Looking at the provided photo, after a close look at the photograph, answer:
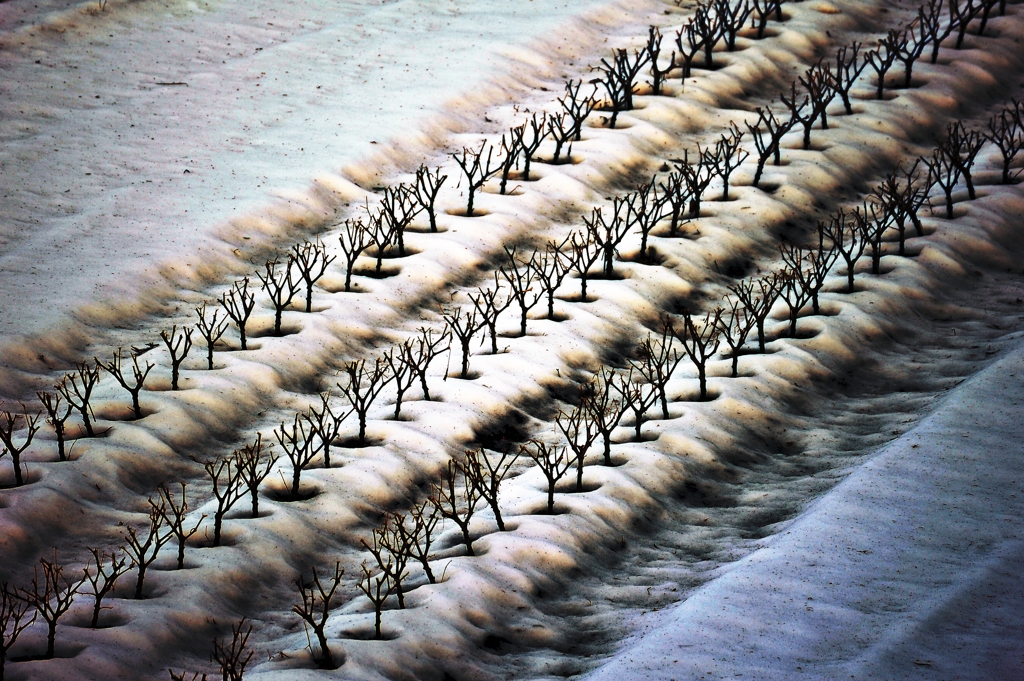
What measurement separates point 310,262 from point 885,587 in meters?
4.46

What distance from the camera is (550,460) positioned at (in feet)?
19.3

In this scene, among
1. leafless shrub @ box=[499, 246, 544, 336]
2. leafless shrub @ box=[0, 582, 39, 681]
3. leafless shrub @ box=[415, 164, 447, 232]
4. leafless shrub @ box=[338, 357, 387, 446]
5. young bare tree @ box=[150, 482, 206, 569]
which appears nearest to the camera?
leafless shrub @ box=[0, 582, 39, 681]

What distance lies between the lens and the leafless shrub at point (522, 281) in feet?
22.5

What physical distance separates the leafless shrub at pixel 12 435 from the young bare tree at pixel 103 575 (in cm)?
60

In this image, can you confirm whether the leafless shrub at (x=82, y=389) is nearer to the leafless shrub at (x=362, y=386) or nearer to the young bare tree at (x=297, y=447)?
the young bare tree at (x=297, y=447)

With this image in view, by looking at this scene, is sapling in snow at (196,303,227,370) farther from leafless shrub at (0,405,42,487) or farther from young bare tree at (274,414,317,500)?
leafless shrub at (0,405,42,487)

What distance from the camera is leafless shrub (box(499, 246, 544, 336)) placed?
22.5 feet

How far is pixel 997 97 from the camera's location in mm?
10422

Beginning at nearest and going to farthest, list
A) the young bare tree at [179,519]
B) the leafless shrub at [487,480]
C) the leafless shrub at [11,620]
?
Result: the leafless shrub at [11,620], the young bare tree at [179,519], the leafless shrub at [487,480]

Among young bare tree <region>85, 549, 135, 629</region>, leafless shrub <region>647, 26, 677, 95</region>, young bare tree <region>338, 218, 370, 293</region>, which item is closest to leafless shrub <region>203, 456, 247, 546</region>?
young bare tree <region>85, 549, 135, 629</region>

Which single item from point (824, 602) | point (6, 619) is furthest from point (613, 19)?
point (6, 619)

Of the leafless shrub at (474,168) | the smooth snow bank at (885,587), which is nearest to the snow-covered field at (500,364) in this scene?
the smooth snow bank at (885,587)

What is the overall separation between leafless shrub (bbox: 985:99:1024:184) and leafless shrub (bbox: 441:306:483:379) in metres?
4.36

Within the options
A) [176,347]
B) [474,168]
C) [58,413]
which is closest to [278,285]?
[176,347]
